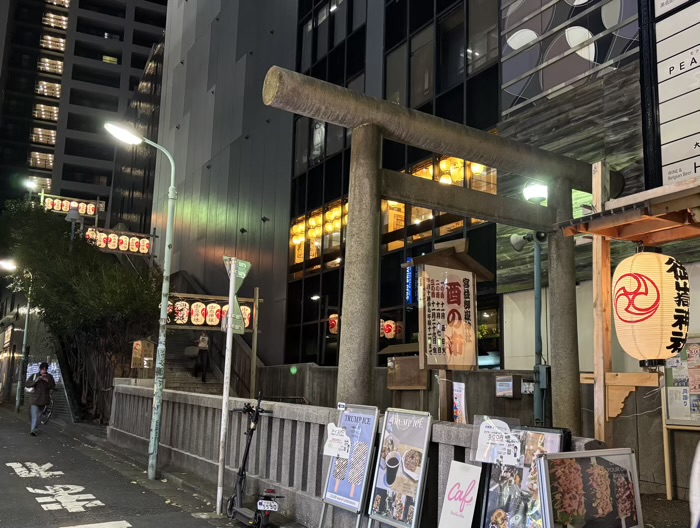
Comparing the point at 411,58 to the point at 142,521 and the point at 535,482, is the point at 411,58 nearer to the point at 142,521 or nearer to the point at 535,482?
the point at 142,521

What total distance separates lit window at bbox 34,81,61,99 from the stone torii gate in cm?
9407

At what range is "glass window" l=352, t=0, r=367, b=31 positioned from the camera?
74.3 ft

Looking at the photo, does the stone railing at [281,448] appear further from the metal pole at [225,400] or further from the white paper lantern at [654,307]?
the white paper lantern at [654,307]

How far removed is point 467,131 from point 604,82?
14.8ft

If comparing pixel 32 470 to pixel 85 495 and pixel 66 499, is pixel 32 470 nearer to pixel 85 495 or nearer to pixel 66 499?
pixel 85 495

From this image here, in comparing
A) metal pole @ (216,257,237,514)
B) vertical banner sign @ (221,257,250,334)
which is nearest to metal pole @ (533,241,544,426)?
vertical banner sign @ (221,257,250,334)

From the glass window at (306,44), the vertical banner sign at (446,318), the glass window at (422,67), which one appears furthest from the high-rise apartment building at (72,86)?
the vertical banner sign at (446,318)

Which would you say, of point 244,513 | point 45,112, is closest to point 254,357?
point 244,513

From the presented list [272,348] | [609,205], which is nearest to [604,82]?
[609,205]

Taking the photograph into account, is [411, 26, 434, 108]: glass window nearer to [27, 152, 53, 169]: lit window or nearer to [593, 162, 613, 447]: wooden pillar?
[593, 162, 613, 447]: wooden pillar

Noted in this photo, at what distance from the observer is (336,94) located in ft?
27.6

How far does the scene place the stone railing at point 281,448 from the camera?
21.3ft

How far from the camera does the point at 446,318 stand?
9.05 m

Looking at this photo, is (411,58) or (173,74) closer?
(411,58)
